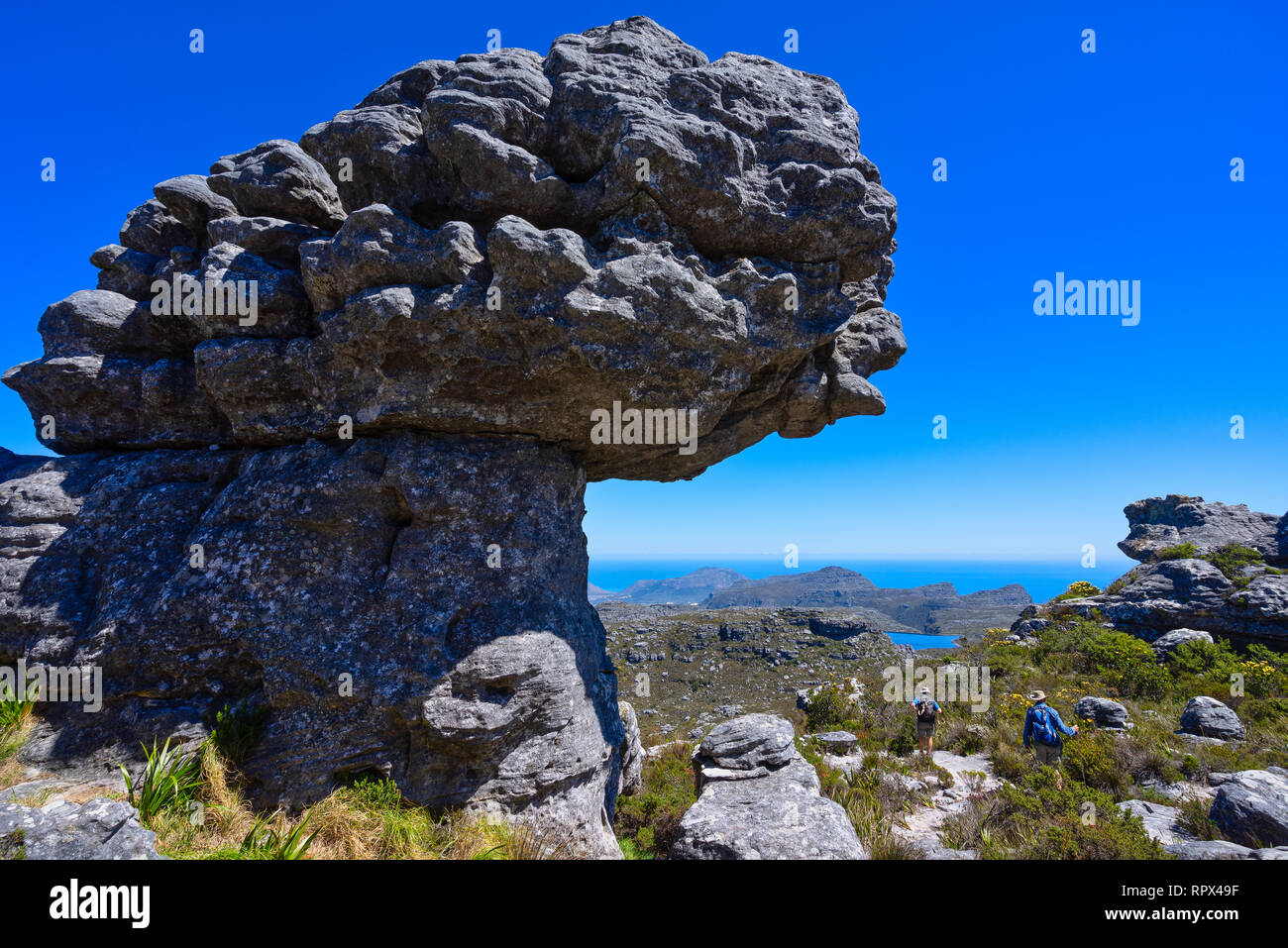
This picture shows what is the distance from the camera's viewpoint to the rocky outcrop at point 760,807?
8.08 metres

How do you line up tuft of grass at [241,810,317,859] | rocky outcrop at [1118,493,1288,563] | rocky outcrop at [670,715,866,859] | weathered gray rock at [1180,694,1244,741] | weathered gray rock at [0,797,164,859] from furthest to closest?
rocky outcrop at [1118,493,1288,563] < weathered gray rock at [1180,694,1244,741] < rocky outcrop at [670,715,866,859] < tuft of grass at [241,810,317,859] < weathered gray rock at [0,797,164,859]

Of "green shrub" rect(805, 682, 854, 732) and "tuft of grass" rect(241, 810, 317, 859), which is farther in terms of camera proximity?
"green shrub" rect(805, 682, 854, 732)

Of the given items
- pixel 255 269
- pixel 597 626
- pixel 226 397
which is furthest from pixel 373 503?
pixel 597 626

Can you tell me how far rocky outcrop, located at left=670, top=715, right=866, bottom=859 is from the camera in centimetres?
808

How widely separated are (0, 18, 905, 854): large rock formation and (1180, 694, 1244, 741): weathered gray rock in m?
15.5

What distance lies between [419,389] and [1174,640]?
30105mm

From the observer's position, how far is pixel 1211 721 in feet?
46.9

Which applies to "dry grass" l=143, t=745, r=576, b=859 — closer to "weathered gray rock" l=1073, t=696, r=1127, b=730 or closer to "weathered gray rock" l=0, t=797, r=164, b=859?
"weathered gray rock" l=0, t=797, r=164, b=859

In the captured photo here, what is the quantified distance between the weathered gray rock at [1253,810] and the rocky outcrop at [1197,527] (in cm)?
2702

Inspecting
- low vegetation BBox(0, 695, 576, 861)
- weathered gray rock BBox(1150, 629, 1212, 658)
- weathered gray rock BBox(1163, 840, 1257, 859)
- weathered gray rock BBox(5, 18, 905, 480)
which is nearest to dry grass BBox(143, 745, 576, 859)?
low vegetation BBox(0, 695, 576, 861)

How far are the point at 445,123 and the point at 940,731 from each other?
19.9 m

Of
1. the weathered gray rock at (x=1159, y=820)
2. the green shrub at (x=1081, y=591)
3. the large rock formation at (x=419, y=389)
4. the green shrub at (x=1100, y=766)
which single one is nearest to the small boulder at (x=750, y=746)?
the large rock formation at (x=419, y=389)

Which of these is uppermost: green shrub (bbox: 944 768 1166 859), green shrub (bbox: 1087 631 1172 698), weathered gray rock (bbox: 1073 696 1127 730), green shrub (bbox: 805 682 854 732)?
green shrub (bbox: 944 768 1166 859)
